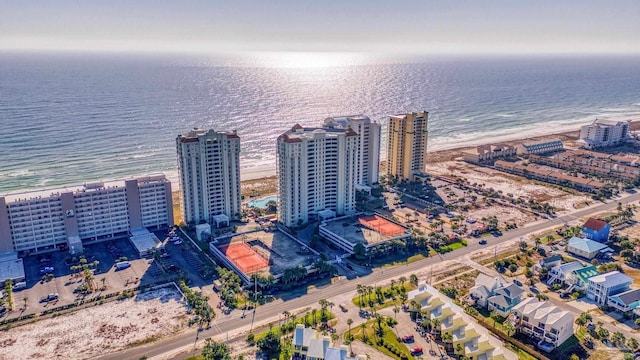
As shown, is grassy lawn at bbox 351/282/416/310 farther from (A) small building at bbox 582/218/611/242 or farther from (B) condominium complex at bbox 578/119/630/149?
(B) condominium complex at bbox 578/119/630/149

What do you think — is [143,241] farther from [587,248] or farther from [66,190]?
[587,248]

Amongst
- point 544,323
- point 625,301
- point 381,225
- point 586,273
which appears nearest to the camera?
point 544,323

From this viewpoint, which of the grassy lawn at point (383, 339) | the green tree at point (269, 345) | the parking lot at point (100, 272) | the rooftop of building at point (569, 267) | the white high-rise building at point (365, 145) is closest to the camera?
the green tree at point (269, 345)

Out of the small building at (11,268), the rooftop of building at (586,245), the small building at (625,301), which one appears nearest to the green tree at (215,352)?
the small building at (11,268)

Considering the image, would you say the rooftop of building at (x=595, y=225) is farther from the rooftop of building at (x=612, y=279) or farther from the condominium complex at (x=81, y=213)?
the condominium complex at (x=81, y=213)

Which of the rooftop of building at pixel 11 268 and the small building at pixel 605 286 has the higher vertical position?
the small building at pixel 605 286

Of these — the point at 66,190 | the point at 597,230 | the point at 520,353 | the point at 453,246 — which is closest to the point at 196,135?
the point at 66,190
